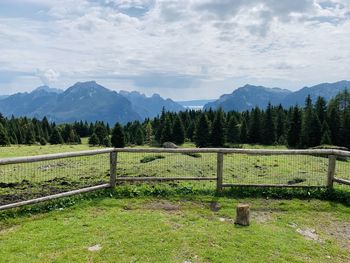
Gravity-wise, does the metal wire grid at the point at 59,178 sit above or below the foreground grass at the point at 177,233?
above

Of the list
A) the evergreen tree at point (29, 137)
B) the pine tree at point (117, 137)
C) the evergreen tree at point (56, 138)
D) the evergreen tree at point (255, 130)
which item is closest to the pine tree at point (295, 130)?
the evergreen tree at point (255, 130)

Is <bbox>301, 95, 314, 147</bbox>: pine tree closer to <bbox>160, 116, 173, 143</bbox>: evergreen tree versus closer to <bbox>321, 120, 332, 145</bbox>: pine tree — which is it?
<bbox>321, 120, 332, 145</bbox>: pine tree

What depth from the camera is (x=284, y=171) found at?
15.4m

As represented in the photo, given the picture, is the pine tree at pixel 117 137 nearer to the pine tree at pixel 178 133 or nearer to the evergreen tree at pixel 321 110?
the pine tree at pixel 178 133

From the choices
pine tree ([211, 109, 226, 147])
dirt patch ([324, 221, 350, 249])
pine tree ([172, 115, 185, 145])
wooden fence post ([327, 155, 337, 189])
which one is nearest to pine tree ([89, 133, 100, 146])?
pine tree ([172, 115, 185, 145])

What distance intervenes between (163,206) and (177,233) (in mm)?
2337

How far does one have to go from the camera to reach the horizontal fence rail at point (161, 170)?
35.0ft

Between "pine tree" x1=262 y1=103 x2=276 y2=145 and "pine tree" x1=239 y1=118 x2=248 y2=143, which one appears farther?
"pine tree" x1=239 y1=118 x2=248 y2=143

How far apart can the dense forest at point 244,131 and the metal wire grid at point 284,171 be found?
49726 millimetres

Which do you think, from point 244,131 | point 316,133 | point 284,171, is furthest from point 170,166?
point 244,131

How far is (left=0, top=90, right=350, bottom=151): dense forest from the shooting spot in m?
64.2

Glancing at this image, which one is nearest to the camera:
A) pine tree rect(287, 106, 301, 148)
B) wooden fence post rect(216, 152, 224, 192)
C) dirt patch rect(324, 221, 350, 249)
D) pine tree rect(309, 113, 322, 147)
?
dirt patch rect(324, 221, 350, 249)

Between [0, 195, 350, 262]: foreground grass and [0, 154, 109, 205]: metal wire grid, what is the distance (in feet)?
3.74

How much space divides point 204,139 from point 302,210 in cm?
6355
